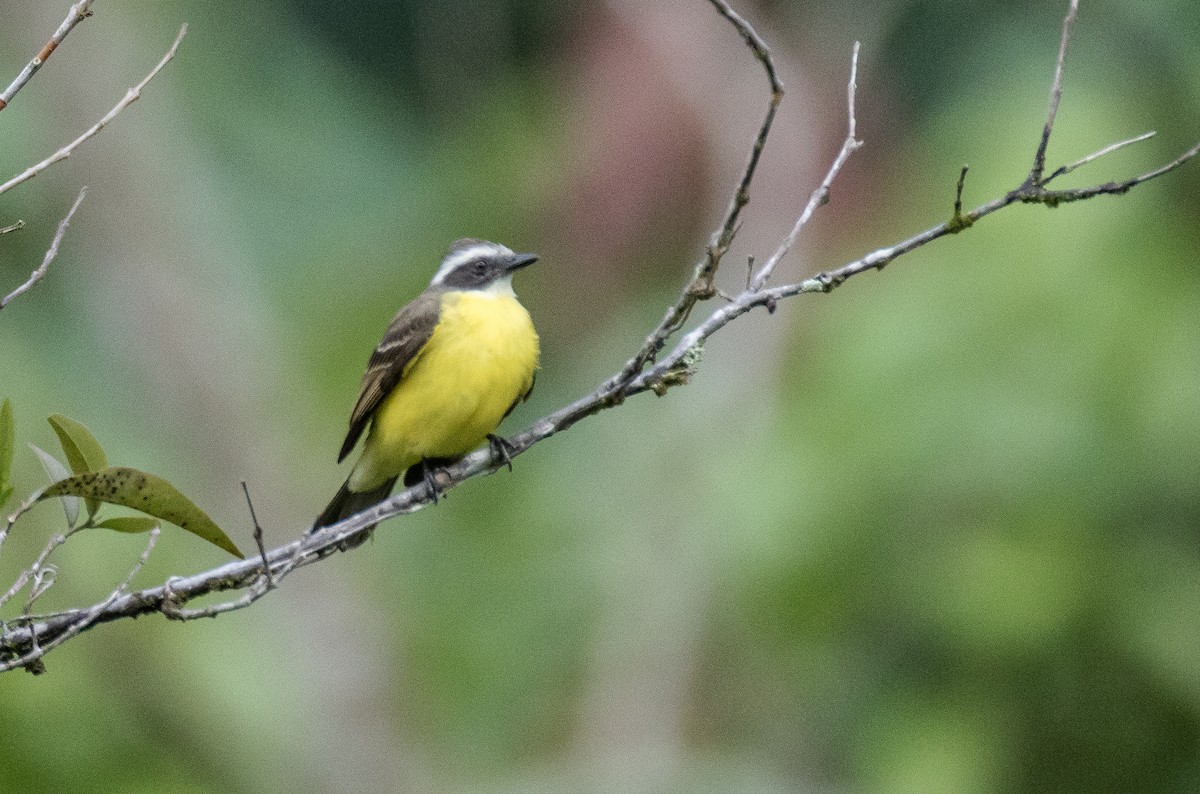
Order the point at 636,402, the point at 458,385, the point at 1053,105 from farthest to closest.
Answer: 1. the point at 636,402
2. the point at 458,385
3. the point at 1053,105

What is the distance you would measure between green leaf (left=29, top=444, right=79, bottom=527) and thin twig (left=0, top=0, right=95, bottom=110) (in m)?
0.60

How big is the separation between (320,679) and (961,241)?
4958 mm

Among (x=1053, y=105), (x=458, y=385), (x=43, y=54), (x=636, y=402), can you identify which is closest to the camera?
(x=43, y=54)

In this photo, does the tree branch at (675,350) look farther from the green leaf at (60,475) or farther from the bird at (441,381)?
the bird at (441,381)

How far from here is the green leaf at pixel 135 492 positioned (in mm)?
2822

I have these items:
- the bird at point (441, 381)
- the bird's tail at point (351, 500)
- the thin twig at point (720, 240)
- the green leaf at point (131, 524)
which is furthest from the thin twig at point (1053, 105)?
the bird's tail at point (351, 500)

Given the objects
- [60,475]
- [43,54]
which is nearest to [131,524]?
[60,475]

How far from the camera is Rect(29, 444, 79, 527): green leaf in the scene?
286cm

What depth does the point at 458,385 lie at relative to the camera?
504cm

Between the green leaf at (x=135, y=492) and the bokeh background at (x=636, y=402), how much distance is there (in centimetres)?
475

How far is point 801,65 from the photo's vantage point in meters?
11.7

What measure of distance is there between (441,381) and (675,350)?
1.78m

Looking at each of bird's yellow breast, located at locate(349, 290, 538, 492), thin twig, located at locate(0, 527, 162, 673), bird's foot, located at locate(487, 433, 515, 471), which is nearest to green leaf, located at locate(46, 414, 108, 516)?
thin twig, located at locate(0, 527, 162, 673)

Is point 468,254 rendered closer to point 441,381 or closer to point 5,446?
point 441,381
